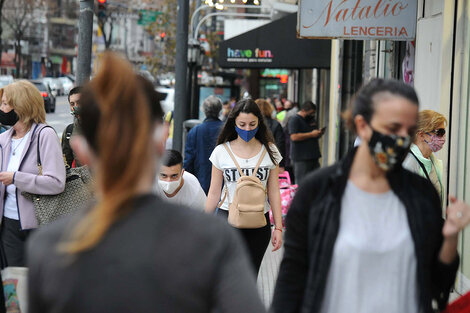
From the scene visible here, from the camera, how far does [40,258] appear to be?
2135mm

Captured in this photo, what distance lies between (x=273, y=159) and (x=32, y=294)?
4541 mm

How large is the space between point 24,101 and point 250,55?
1216cm

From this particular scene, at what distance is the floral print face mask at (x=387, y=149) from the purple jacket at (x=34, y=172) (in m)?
3.00

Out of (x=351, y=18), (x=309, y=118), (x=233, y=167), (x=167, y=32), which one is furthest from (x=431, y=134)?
(x=167, y=32)

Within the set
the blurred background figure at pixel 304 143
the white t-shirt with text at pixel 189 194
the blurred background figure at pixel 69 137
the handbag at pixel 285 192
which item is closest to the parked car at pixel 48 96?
the blurred background figure at pixel 304 143

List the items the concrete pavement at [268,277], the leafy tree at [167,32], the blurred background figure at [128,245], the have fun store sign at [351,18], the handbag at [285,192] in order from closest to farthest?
the blurred background figure at [128,245]
the concrete pavement at [268,277]
the have fun store sign at [351,18]
the handbag at [285,192]
the leafy tree at [167,32]

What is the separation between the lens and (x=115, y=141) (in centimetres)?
206

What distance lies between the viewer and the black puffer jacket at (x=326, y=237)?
10.2ft

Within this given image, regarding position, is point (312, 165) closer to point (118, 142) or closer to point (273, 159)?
point (273, 159)

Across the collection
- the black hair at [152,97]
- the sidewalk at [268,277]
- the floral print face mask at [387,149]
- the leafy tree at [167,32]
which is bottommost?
the sidewalk at [268,277]

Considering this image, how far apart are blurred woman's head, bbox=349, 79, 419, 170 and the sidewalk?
474 cm

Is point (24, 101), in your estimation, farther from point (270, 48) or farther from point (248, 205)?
point (270, 48)

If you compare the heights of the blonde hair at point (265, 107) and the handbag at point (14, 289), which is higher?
the blonde hair at point (265, 107)

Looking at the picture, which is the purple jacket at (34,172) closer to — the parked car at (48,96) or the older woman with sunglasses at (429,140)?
the older woman with sunglasses at (429,140)
